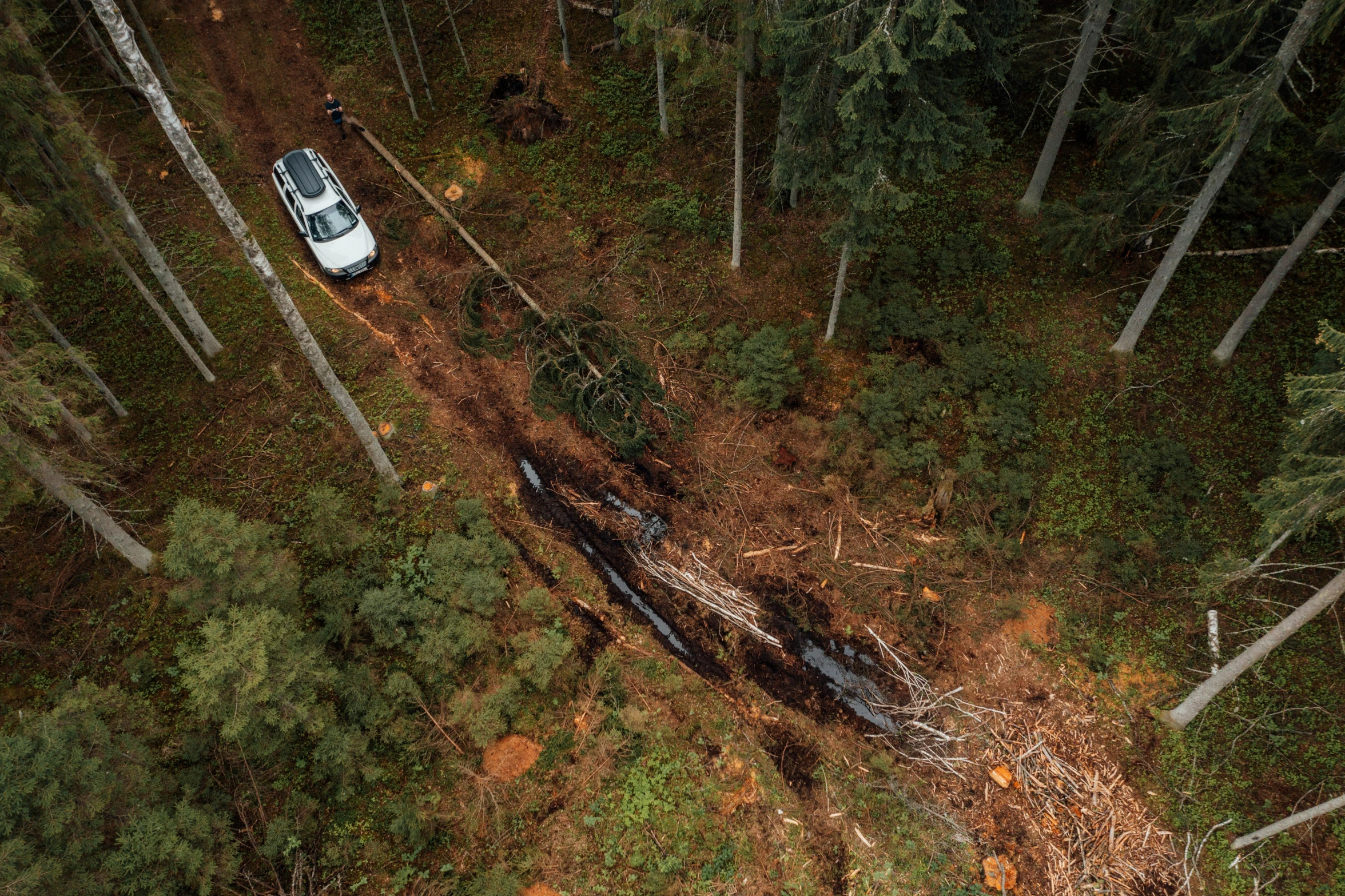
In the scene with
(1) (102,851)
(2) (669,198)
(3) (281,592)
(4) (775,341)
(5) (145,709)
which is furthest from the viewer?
(2) (669,198)

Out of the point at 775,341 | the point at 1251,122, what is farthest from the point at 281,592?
the point at 1251,122

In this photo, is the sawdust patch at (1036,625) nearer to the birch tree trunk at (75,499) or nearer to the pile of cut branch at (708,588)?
the pile of cut branch at (708,588)

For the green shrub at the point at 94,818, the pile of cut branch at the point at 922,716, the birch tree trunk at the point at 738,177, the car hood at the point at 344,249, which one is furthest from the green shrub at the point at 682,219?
the green shrub at the point at 94,818

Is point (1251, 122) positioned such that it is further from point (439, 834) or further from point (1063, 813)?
point (439, 834)

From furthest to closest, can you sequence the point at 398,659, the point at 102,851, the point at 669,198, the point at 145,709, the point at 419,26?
the point at 419,26, the point at 669,198, the point at 398,659, the point at 145,709, the point at 102,851

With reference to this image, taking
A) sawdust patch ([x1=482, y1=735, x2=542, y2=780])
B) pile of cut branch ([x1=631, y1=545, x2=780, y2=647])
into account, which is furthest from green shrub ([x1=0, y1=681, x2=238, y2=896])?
pile of cut branch ([x1=631, y1=545, x2=780, y2=647])

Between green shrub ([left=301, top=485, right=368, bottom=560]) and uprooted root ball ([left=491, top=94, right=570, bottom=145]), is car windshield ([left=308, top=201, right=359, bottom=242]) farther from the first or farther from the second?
green shrub ([left=301, top=485, right=368, bottom=560])
